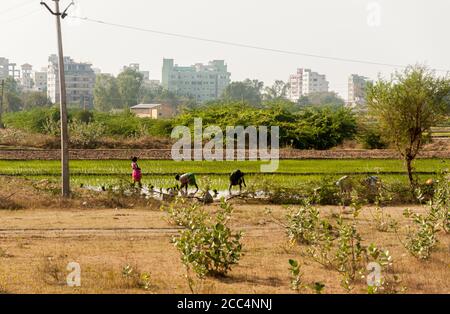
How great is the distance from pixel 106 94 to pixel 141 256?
113614mm

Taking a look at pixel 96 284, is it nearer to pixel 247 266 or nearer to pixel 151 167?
pixel 247 266

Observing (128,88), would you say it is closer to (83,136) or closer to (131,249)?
(83,136)

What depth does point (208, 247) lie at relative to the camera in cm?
1177

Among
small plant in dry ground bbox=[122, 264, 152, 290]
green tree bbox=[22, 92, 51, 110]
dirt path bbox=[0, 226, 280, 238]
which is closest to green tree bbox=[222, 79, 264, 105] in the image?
green tree bbox=[22, 92, 51, 110]

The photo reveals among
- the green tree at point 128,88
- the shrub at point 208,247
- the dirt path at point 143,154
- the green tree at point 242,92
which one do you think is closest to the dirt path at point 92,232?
the shrub at point 208,247

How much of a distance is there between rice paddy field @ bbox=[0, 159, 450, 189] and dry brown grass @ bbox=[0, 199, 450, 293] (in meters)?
5.25

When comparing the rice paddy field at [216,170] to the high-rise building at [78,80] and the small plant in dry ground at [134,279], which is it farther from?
the high-rise building at [78,80]

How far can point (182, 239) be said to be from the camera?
10820 mm

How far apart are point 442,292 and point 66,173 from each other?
12758 millimetres

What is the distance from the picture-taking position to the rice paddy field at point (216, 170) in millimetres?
24703
